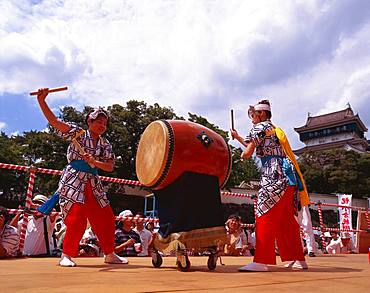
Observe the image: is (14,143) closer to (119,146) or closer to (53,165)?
(53,165)

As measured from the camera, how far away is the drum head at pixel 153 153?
10.3 feet

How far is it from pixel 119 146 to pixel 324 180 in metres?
19.1

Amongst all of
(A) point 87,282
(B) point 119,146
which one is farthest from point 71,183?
(B) point 119,146

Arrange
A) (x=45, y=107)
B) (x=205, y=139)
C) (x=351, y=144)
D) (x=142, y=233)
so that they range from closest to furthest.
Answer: (x=205, y=139) → (x=45, y=107) → (x=142, y=233) → (x=351, y=144)

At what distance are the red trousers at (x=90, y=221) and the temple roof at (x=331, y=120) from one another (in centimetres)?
5209

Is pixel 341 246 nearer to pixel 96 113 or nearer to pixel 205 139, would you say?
pixel 205 139

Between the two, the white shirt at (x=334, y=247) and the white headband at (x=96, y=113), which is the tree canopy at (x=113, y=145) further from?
the white headband at (x=96, y=113)

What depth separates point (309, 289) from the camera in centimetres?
205

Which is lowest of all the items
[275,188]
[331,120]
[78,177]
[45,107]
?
[275,188]

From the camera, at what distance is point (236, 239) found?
662 cm

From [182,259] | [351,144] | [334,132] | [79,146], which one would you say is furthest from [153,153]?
[334,132]

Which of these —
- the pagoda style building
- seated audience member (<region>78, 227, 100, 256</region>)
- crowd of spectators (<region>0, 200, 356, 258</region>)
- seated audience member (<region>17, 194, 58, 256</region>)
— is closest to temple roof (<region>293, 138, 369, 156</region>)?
the pagoda style building

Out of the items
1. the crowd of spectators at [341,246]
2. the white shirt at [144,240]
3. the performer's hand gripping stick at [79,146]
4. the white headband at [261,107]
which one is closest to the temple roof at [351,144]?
the crowd of spectators at [341,246]

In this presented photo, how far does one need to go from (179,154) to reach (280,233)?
111 cm
